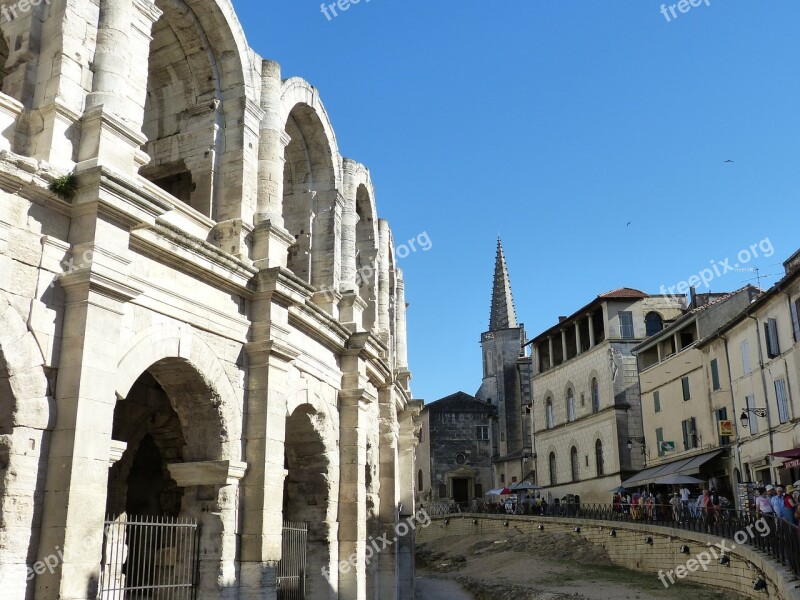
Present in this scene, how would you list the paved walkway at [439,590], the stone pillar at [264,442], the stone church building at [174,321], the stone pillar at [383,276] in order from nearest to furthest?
the stone church building at [174,321] < the stone pillar at [264,442] < the stone pillar at [383,276] < the paved walkway at [439,590]

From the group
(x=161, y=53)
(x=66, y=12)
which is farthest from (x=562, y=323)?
(x=66, y=12)

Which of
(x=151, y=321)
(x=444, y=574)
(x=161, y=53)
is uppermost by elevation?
(x=161, y=53)

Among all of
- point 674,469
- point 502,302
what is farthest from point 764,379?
point 502,302

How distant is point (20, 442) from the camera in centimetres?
830

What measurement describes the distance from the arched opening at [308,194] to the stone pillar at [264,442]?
167 inches

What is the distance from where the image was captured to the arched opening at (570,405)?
4244 cm

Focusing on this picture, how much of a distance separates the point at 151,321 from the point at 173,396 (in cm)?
165

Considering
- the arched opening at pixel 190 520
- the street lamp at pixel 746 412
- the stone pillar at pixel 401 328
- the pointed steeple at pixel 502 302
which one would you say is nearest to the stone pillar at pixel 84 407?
the arched opening at pixel 190 520

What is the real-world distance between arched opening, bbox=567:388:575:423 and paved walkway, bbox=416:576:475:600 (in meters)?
14.3

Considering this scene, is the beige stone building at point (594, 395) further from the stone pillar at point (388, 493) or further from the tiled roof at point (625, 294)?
the stone pillar at point (388, 493)

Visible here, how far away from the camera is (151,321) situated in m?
10.3

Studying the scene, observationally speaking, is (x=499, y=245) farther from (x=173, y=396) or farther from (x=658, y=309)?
(x=173, y=396)

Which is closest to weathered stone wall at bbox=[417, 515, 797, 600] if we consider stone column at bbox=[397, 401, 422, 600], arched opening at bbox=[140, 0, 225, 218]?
stone column at bbox=[397, 401, 422, 600]

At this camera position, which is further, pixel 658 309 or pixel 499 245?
pixel 499 245
